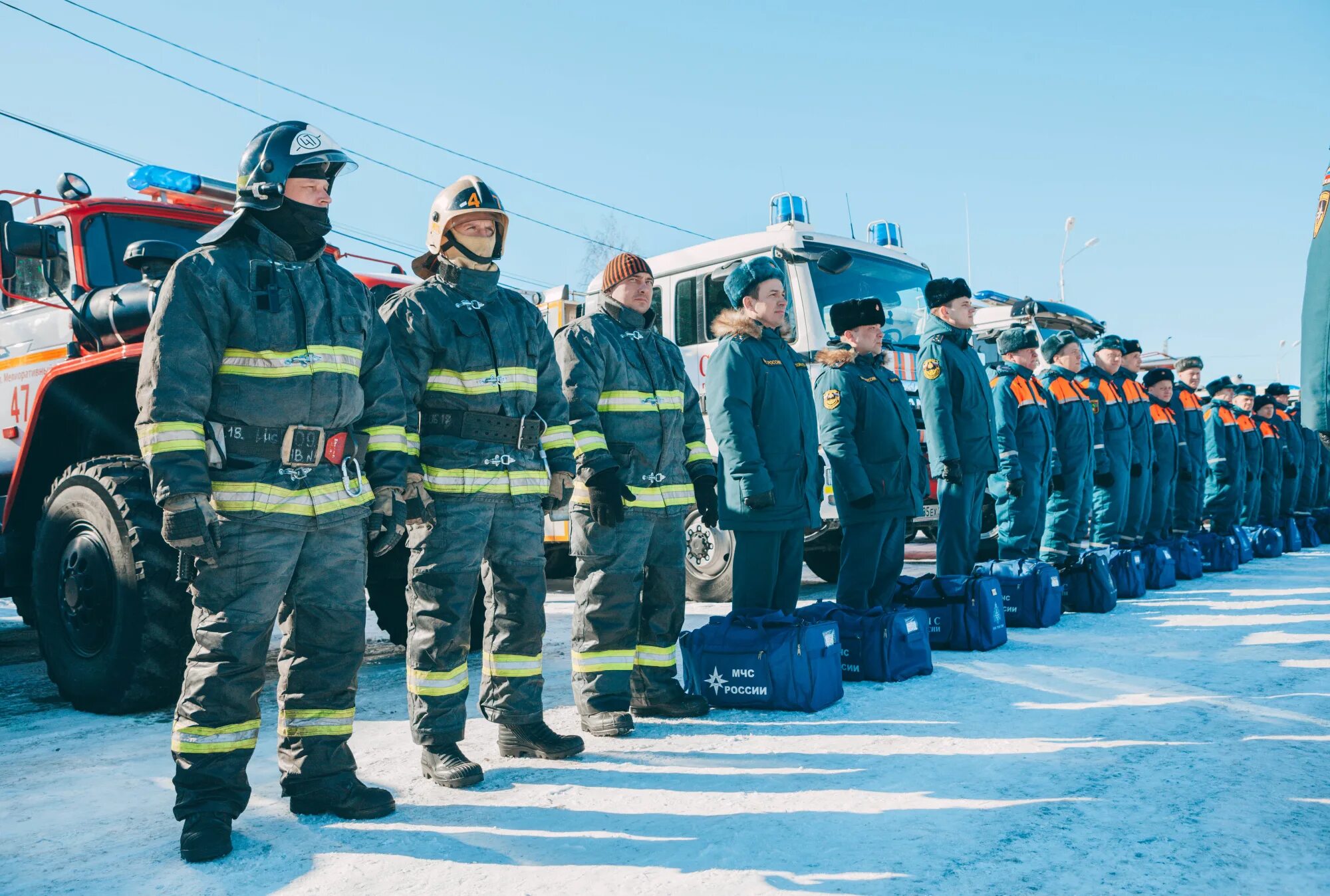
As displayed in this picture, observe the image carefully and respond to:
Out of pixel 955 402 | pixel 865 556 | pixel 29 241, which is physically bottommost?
pixel 865 556

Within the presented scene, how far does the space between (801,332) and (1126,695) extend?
3.84 meters

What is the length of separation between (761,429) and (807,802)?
2.18 meters

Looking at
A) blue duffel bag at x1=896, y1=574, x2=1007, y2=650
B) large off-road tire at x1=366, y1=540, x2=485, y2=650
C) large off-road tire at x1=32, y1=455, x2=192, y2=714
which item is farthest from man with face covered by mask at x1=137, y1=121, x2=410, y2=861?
blue duffel bag at x1=896, y1=574, x2=1007, y2=650

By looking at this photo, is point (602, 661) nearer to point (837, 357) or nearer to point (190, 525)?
point (190, 525)

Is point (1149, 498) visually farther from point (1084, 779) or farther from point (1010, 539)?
point (1084, 779)

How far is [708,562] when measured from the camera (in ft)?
27.4

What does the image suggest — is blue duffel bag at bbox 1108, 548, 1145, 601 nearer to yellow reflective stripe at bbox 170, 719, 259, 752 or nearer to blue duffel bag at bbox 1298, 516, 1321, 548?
blue duffel bag at bbox 1298, 516, 1321, 548

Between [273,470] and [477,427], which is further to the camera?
[477,427]

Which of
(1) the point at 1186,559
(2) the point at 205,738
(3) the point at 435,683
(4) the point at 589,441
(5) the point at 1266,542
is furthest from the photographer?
(5) the point at 1266,542

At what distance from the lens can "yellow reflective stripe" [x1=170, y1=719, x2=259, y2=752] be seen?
3.12 meters

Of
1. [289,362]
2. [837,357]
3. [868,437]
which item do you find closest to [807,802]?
[289,362]

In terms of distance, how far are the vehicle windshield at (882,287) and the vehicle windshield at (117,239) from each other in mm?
4391

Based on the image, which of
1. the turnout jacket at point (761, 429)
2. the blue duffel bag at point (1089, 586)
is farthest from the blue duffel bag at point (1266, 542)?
the turnout jacket at point (761, 429)

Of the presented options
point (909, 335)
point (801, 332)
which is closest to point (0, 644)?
point (801, 332)
